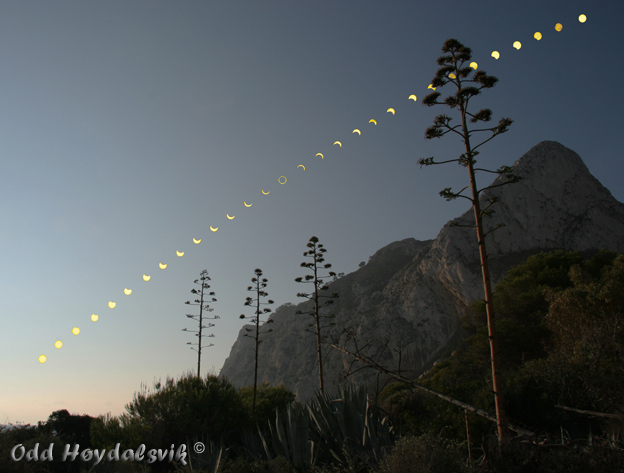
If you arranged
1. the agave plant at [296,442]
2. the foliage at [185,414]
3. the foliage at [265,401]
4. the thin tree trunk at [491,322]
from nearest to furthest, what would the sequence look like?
the thin tree trunk at [491,322], the agave plant at [296,442], the foliage at [185,414], the foliage at [265,401]

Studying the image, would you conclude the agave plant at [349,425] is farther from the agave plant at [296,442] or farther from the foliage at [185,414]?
the foliage at [185,414]

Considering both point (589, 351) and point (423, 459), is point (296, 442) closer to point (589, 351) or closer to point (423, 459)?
point (423, 459)

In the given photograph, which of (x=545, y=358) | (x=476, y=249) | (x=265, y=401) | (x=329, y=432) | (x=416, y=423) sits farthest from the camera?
(x=476, y=249)

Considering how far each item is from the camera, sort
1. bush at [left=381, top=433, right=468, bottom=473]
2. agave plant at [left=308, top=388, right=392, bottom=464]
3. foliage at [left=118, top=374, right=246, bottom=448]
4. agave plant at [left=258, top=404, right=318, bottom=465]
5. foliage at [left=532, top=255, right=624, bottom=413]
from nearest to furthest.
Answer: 1. bush at [left=381, top=433, right=468, bottom=473]
2. agave plant at [left=308, top=388, right=392, bottom=464]
3. agave plant at [left=258, top=404, right=318, bottom=465]
4. foliage at [left=532, top=255, right=624, bottom=413]
5. foliage at [left=118, top=374, right=246, bottom=448]

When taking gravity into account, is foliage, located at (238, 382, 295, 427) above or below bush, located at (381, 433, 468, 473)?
below

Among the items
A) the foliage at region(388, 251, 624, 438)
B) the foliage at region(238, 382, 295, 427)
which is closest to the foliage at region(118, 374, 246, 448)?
the foliage at region(238, 382, 295, 427)

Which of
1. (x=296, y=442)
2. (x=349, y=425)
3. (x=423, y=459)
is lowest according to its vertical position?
(x=296, y=442)

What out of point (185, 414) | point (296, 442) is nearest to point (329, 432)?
point (296, 442)

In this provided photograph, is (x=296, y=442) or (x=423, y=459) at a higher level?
(x=423, y=459)

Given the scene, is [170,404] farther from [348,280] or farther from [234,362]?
[234,362]

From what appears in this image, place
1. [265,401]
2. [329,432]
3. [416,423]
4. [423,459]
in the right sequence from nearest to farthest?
[423,459] < [329,432] < [416,423] < [265,401]

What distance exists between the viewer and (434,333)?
2648 inches

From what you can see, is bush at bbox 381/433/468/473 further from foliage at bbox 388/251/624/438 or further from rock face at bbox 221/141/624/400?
rock face at bbox 221/141/624/400

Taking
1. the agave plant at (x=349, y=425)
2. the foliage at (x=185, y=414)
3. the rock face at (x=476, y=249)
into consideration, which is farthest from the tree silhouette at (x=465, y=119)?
the rock face at (x=476, y=249)
